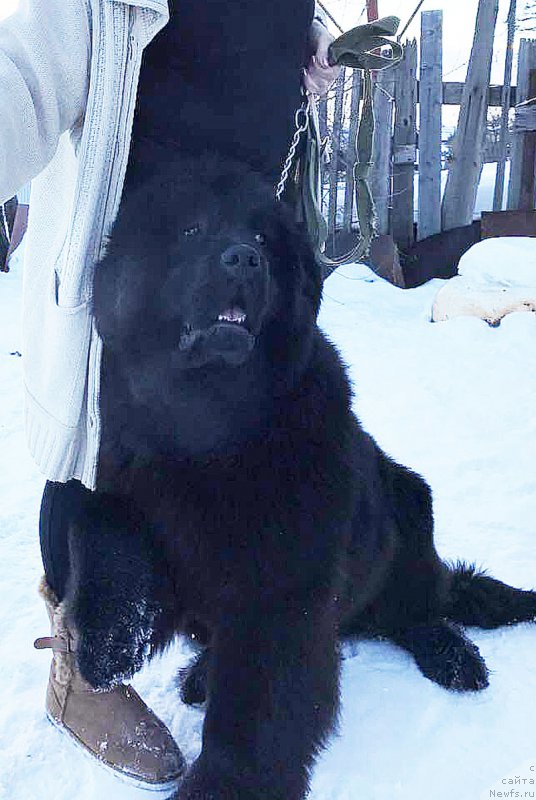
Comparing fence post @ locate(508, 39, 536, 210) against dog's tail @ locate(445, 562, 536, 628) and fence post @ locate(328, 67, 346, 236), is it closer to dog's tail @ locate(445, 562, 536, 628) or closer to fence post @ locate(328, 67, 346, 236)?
fence post @ locate(328, 67, 346, 236)

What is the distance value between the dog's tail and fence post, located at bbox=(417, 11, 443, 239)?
5210 millimetres

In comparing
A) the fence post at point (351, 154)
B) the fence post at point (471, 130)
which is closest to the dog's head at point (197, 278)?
the fence post at point (351, 154)

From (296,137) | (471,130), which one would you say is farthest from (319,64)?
(471,130)

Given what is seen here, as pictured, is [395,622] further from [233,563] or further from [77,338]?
[77,338]

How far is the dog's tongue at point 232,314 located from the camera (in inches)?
60.4

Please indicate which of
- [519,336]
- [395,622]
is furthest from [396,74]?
[395,622]

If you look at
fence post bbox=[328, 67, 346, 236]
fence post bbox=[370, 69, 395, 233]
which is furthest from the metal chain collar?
fence post bbox=[328, 67, 346, 236]

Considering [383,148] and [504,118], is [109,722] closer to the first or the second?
[383,148]

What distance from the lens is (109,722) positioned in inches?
70.6

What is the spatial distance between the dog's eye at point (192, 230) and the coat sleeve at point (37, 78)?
302mm

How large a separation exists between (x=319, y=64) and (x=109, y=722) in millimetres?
1628

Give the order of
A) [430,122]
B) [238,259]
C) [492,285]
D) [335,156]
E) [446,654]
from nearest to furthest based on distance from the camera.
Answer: [238,259], [446,654], [492,285], [430,122], [335,156]

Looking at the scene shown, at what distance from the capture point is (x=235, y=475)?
1638 mm

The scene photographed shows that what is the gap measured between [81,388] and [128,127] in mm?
540
